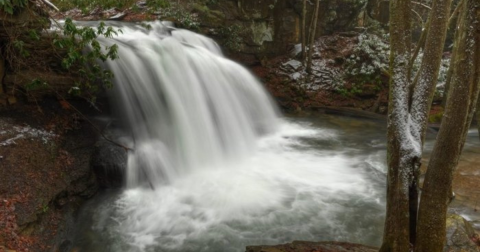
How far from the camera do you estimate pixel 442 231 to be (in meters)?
3.68

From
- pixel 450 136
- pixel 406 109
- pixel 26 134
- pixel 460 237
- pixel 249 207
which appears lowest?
pixel 249 207

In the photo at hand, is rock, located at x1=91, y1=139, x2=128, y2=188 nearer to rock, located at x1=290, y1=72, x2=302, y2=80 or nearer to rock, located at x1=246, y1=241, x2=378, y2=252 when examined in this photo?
rock, located at x1=246, y1=241, x2=378, y2=252

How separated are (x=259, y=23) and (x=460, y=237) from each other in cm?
1333

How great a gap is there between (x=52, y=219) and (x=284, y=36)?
1385cm

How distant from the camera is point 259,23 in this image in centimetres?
1608

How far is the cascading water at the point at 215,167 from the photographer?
20.1 ft

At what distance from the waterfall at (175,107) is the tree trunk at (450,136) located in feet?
19.2

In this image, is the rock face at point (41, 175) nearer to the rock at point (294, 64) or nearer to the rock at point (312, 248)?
the rock at point (312, 248)

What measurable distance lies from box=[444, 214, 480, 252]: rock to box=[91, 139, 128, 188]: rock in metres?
6.43

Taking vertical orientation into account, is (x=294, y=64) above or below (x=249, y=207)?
above

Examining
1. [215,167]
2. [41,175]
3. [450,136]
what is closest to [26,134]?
[41,175]

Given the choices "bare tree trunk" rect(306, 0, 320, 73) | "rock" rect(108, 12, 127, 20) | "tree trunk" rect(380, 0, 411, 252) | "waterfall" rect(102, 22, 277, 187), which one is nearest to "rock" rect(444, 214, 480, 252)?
"tree trunk" rect(380, 0, 411, 252)

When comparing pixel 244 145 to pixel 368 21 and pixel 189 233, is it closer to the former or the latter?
pixel 189 233

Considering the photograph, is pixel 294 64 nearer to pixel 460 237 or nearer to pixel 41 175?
pixel 460 237
